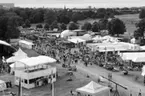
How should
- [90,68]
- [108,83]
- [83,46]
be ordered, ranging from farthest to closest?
[83,46]
[90,68]
[108,83]

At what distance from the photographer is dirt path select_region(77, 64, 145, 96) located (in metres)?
21.7

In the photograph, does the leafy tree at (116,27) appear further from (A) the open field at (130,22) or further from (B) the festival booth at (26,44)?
(B) the festival booth at (26,44)

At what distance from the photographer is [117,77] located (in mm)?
25234

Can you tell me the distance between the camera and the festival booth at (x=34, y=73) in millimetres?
23250

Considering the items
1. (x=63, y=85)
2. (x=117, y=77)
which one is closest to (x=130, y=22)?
(x=117, y=77)

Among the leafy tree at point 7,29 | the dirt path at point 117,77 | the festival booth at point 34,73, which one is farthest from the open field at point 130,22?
the festival booth at point 34,73

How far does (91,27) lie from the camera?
65625mm

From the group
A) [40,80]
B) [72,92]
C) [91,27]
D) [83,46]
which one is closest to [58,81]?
[40,80]

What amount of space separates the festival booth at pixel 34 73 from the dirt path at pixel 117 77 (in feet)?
14.3

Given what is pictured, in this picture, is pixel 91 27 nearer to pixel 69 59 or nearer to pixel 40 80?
pixel 69 59

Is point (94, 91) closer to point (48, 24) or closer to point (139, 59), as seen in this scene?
point (139, 59)

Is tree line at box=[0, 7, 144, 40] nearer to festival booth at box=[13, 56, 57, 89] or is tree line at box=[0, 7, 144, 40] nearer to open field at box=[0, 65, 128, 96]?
open field at box=[0, 65, 128, 96]

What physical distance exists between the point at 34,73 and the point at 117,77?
7.61 meters

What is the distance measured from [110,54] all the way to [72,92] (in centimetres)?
1581
